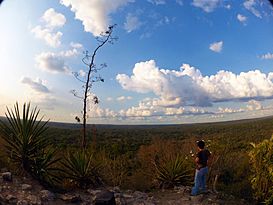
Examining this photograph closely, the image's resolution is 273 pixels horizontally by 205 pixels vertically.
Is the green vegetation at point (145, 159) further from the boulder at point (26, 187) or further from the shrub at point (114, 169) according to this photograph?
the boulder at point (26, 187)

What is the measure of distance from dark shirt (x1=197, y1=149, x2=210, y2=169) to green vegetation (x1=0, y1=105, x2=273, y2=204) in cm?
133

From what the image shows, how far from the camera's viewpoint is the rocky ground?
834 centimetres

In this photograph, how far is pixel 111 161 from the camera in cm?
1227

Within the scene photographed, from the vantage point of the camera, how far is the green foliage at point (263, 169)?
9883mm

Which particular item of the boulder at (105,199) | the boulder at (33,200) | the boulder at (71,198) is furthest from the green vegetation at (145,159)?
the boulder at (105,199)

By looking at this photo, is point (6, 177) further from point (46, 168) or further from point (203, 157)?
point (203, 157)

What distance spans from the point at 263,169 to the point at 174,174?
94.4 inches

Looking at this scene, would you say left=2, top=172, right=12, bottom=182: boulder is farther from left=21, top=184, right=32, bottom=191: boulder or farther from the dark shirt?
the dark shirt

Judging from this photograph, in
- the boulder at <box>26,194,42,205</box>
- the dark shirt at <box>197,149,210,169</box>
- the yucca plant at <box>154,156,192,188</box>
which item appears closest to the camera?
the boulder at <box>26,194,42,205</box>

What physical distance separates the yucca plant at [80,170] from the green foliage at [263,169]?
3856 mm

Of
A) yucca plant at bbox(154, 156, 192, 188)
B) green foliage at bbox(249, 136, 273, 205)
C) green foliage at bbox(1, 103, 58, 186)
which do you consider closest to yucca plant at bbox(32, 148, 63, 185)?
green foliage at bbox(1, 103, 58, 186)

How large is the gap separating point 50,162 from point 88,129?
1772 mm

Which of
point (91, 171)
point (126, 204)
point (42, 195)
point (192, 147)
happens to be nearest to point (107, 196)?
point (126, 204)

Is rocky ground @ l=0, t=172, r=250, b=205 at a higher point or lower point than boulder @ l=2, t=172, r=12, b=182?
lower
